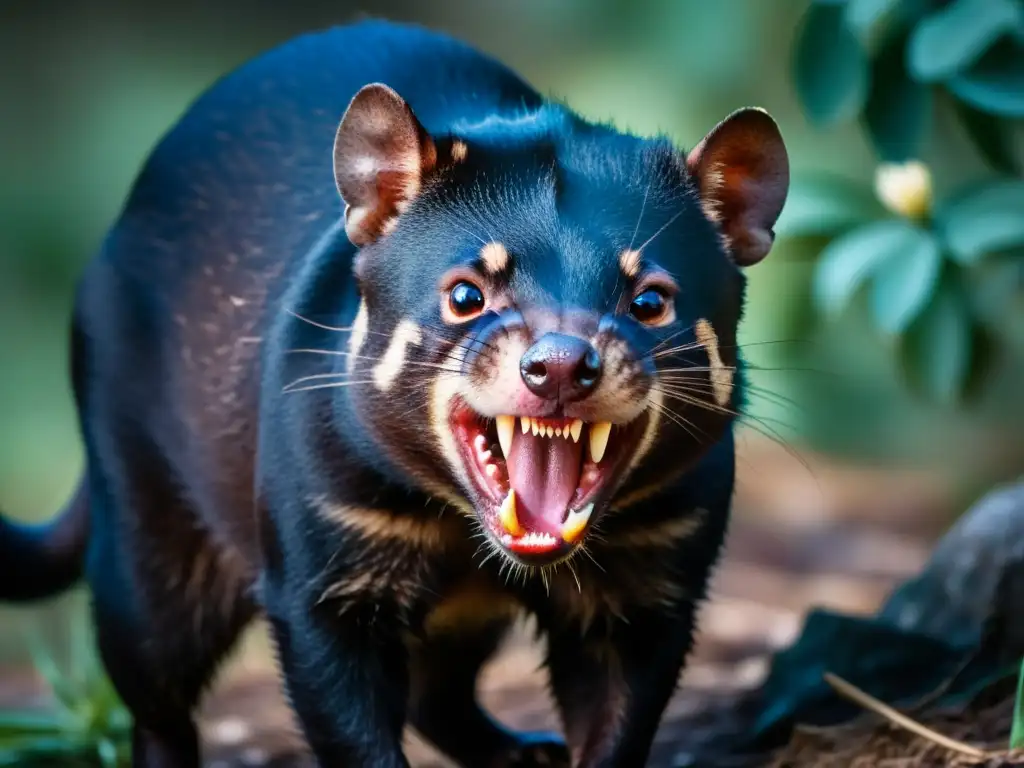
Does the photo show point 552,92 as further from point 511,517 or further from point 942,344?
point 511,517

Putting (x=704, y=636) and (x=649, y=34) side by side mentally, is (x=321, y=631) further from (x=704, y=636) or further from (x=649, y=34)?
(x=649, y=34)

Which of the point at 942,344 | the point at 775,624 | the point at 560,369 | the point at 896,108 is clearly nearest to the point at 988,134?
the point at 896,108

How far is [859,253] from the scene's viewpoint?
440cm

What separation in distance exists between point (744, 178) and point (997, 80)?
161 cm

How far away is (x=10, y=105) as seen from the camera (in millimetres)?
7734

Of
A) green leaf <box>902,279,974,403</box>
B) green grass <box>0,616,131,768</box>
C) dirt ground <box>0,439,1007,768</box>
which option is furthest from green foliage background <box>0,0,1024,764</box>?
green grass <box>0,616,131,768</box>

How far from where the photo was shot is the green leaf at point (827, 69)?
4.48m

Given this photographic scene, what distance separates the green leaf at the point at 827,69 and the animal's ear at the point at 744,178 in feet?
6.02

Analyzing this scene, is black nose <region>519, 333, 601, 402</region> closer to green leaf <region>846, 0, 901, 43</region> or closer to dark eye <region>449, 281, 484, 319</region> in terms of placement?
dark eye <region>449, 281, 484, 319</region>

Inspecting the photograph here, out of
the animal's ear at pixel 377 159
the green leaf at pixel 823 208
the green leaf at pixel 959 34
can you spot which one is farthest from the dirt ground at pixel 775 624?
the green leaf at pixel 959 34

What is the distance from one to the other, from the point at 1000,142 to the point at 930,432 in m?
3.04

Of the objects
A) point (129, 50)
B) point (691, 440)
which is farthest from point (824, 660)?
point (129, 50)

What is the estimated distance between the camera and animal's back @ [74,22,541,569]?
329 cm

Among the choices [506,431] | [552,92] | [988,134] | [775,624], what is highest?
[988,134]
